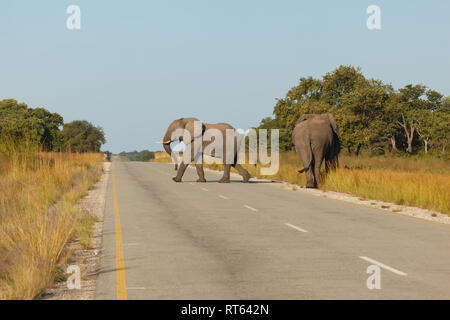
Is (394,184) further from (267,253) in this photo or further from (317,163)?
(267,253)

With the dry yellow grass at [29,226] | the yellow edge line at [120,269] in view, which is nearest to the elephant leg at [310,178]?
the dry yellow grass at [29,226]

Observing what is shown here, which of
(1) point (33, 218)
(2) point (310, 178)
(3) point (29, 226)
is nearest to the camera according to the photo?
(3) point (29, 226)

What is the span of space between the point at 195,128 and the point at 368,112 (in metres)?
24.9

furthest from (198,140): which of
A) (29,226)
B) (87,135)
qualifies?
Result: (87,135)

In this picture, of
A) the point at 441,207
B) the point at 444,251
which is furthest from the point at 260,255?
the point at 441,207

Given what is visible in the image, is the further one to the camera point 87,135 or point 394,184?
point 87,135

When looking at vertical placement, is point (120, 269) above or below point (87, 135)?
below

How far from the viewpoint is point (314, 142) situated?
A: 26828mm

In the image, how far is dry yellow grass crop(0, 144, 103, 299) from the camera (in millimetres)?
7660

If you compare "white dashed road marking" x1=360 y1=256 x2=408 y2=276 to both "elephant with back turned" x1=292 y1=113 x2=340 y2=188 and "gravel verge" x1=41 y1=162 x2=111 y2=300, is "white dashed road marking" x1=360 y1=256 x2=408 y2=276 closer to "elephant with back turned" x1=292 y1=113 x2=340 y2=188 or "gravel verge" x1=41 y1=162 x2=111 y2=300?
"gravel verge" x1=41 y1=162 x2=111 y2=300

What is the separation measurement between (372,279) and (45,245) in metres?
4.69

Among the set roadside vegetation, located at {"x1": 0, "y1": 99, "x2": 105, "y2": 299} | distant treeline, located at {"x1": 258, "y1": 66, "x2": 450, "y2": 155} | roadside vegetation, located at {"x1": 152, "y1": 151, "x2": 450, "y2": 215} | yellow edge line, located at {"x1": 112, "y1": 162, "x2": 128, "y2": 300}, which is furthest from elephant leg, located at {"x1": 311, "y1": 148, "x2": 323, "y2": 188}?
distant treeline, located at {"x1": 258, "y1": 66, "x2": 450, "y2": 155}

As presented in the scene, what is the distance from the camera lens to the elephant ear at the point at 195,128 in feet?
100

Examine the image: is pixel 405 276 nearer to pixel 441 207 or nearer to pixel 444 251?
pixel 444 251
